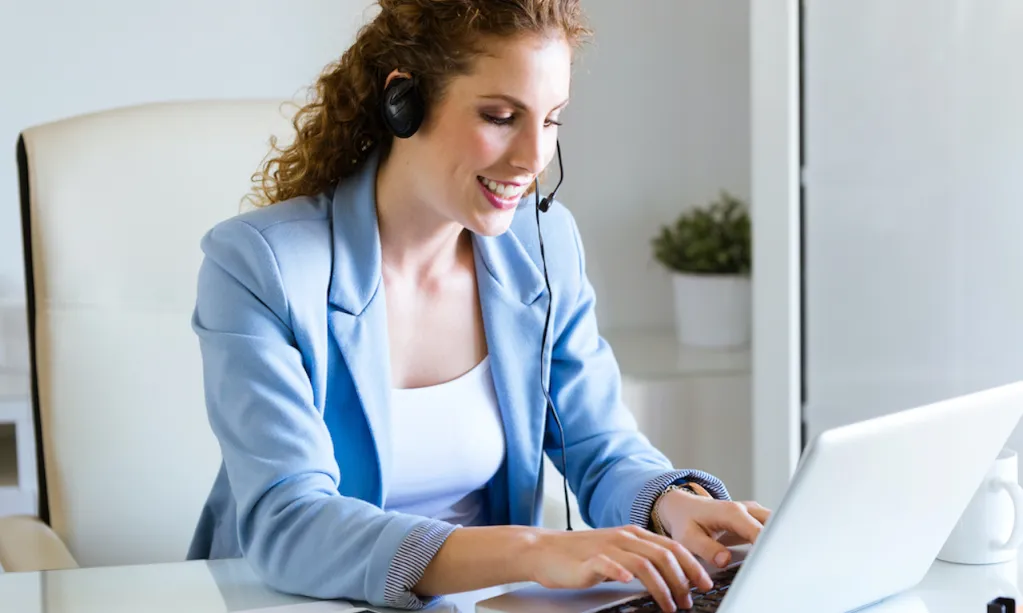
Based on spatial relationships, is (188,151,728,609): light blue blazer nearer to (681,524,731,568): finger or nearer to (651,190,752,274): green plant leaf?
(681,524,731,568): finger

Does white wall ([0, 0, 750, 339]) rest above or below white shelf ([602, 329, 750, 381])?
above

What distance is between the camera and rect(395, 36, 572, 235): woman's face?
3.95 ft

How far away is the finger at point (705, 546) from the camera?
3.42 ft

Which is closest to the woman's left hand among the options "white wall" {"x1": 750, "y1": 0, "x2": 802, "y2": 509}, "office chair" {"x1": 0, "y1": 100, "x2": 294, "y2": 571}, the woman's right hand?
the woman's right hand

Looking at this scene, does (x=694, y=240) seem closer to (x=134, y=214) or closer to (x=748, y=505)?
(x=134, y=214)

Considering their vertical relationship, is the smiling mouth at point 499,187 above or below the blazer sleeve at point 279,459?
above

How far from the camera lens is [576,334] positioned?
1.40 meters

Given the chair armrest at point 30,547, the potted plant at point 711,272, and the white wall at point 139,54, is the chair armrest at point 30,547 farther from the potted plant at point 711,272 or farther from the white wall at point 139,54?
the potted plant at point 711,272

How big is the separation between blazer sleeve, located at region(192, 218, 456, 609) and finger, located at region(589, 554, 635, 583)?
138mm

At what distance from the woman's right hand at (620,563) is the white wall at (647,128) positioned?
1.81m

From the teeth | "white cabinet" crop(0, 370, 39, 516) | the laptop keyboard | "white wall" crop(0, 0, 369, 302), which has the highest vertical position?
"white wall" crop(0, 0, 369, 302)

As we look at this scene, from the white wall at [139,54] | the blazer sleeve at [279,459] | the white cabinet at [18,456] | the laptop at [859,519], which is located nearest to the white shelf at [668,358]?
the white wall at [139,54]

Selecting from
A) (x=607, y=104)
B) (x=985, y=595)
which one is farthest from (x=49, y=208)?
(x=607, y=104)

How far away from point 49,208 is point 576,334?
2.08 feet
